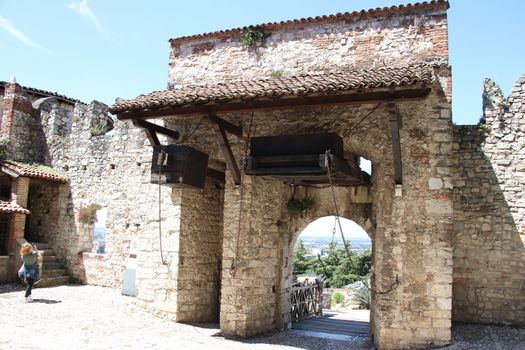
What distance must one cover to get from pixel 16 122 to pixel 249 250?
10.8 meters

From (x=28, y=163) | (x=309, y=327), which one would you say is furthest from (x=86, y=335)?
(x=28, y=163)

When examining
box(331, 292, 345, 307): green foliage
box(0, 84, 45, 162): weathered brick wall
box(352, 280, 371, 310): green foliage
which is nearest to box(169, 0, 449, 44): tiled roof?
box(0, 84, 45, 162): weathered brick wall

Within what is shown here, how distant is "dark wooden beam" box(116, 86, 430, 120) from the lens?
21.9 feet

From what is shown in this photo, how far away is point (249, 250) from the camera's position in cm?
871

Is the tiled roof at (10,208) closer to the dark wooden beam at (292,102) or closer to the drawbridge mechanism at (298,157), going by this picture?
the dark wooden beam at (292,102)

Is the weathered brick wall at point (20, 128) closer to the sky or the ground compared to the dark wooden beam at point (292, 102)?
closer to the sky

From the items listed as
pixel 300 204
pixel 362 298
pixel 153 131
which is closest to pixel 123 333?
pixel 153 131

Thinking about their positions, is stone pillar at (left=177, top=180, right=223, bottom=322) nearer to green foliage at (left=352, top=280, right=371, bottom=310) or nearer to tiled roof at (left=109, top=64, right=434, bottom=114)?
tiled roof at (left=109, top=64, right=434, bottom=114)

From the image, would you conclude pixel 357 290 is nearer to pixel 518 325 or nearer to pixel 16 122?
pixel 518 325

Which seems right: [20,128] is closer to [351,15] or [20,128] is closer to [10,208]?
[10,208]

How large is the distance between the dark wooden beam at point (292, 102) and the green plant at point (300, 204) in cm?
285

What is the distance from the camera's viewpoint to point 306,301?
39.3ft

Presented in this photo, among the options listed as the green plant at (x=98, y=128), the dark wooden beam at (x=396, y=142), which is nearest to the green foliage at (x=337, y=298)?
the green plant at (x=98, y=128)

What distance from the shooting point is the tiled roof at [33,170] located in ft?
44.2
